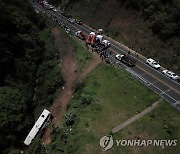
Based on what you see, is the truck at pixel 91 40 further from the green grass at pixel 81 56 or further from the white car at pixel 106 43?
the white car at pixel 106 43

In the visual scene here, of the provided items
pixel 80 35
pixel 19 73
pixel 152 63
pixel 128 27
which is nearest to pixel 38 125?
pixel 19 73

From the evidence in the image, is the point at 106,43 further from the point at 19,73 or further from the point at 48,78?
the point at 19,73

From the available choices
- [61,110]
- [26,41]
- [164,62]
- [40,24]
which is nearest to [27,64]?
[26,41]

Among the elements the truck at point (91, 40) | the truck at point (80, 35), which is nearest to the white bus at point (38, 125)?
the truck at point (91, 40)

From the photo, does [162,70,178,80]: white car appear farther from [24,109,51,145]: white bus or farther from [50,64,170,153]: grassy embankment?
[24,109,51,145]: white bus

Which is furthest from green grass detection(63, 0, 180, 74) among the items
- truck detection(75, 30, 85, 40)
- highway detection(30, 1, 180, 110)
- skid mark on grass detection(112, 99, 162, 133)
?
skid mark on grass detection(112, 99, 162, 133)
